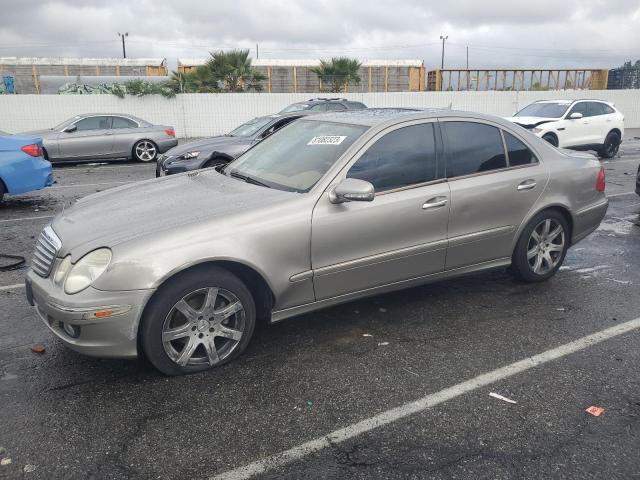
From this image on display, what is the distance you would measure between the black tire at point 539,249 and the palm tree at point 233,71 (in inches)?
846

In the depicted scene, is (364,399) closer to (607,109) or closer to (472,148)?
(472,148)

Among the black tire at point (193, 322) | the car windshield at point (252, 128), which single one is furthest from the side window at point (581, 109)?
the black tire at point (193, 322)

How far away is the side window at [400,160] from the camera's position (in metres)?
4.07

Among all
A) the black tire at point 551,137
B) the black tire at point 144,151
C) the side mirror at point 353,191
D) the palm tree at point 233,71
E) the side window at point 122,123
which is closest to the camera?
the side mirror at point 353,191

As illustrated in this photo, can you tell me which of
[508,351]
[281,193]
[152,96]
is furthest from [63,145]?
[508,351]

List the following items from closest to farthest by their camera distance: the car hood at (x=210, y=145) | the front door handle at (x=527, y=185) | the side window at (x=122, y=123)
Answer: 1. the front door handle at (x=527, y=185)
2. the car hood at (x=210, y=145)
3. the side window at (x=122, y=123)

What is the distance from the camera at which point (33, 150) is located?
8.63 metres

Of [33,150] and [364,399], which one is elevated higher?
[33,150]

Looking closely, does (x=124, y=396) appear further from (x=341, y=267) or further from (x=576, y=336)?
(x=576, y=336)

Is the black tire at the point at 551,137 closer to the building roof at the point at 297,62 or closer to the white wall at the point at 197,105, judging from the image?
the white wall at the point at 197,105

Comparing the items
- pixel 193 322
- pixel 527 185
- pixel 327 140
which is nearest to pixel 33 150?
pixel 327 140

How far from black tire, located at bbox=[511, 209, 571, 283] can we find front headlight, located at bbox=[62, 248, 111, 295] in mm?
3400

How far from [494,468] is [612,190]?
9.02 m

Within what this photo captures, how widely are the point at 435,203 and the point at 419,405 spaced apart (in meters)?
1.64
